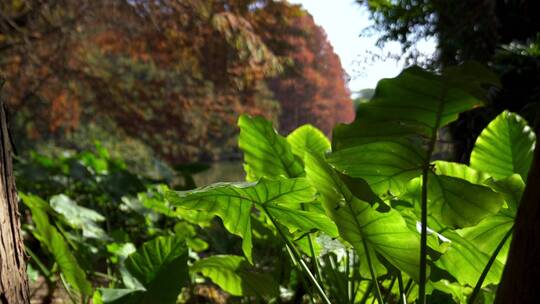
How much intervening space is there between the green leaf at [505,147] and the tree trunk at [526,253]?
58cm

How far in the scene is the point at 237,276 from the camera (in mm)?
1203

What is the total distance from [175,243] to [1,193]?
393 mm

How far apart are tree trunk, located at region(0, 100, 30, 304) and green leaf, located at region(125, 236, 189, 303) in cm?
24

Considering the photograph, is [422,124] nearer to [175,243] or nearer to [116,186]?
[175,243]

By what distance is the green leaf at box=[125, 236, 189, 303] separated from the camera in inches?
40.0

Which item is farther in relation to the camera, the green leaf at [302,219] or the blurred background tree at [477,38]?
the blurred background tree at [477,38]

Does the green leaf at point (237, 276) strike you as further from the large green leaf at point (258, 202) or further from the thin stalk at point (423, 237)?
the thin stalk at point (423, 237)

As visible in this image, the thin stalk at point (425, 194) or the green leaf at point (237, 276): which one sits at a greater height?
the thin stalk at point (425, 194)

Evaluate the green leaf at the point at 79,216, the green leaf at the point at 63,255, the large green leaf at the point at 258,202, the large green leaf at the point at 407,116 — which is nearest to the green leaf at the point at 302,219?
the large green leaf at the point at 258,202

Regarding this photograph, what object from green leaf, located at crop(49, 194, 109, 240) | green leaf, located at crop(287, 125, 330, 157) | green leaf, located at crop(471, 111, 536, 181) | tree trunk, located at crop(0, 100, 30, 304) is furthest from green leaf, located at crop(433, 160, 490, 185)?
green leaf, located at crop(49, 194, 109, 240)

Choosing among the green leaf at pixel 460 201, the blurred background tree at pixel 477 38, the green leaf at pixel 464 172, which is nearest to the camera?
the green leaf at pixel 460 201

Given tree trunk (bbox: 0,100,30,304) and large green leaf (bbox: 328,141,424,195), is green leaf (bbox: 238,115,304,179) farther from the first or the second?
tree trunk (bbox: 0,100,30,304)

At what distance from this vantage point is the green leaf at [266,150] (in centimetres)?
106

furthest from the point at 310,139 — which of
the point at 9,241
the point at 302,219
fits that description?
the point at 9,241
